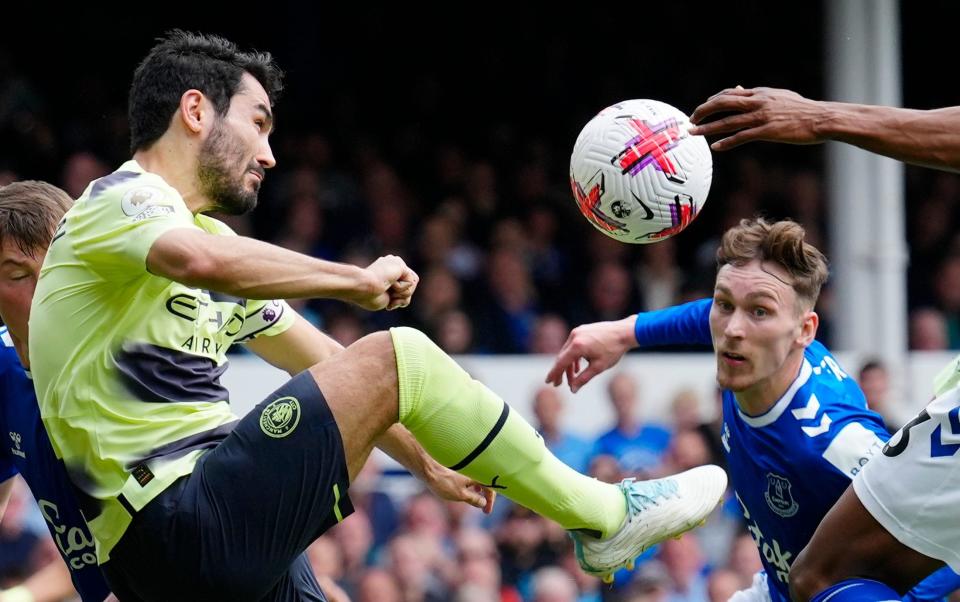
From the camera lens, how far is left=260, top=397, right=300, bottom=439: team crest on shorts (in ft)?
12.4

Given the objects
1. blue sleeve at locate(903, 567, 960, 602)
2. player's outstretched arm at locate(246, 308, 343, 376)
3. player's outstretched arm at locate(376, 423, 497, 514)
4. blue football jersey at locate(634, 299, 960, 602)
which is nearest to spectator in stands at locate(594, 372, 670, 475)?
blue football jersey at locate(634, 299, 960, 602)

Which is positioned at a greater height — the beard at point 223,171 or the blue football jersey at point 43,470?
the beard at point 223,171

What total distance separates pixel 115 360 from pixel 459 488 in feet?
3.64

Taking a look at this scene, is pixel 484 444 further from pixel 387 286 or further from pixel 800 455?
pixel 800 455

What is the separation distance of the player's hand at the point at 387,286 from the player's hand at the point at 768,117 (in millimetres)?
940

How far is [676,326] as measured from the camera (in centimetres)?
499

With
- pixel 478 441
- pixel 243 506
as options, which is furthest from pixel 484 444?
pixel 243 506

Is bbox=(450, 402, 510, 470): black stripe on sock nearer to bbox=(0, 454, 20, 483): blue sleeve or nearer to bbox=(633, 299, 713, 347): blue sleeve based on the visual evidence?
bbox=(633, 299, 713, 347): blue sleeve

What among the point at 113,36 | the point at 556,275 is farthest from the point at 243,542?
the point at 113,36

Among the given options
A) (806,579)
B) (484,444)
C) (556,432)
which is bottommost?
(556,432)

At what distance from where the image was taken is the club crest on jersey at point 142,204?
3.74 m

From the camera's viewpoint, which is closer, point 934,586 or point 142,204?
point 142,204

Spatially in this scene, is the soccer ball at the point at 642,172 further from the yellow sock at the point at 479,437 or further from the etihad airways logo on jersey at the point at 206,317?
the etihad airways logo on jersey at the point at 206,317

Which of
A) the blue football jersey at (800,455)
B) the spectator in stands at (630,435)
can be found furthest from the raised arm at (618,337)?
the spectator in stands at (630,435)
